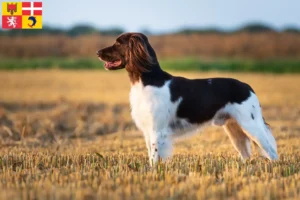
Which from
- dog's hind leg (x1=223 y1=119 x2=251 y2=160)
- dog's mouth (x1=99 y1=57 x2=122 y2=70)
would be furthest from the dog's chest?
dog's hind leg (x1=223 y1=119 x2=251 y2=160)

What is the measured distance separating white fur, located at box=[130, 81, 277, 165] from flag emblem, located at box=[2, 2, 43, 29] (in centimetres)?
562

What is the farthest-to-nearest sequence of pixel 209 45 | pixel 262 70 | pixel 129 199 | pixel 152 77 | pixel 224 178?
pixel 209 45 → pixel 262 70 → pixel 152 77 → pixel 224 178 → pixel 129 199

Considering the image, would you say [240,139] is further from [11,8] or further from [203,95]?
[11,8]

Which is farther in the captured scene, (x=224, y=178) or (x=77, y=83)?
(x=77, y=83)

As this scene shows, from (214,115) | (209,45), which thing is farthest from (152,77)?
(209,45)

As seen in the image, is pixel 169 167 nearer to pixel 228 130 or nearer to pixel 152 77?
pixel 152 77

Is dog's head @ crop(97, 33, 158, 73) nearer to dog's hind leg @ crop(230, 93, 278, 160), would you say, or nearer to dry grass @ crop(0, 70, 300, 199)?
dry grass @ crop(0, 70, 300, 199)

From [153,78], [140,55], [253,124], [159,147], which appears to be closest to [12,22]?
[140,55]

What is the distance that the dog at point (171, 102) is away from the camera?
8.11 metres

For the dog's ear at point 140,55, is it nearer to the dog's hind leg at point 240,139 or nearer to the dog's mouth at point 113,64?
the dog's mouth at point 113,64

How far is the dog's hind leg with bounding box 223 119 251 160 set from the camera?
924 centimetres

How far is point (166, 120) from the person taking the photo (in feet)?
26.9

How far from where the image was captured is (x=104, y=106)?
2184 cm

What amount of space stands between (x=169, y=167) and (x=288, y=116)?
41.9 ft
